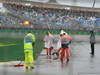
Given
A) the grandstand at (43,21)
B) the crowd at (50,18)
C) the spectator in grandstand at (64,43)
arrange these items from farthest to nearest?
1. the crowd at (50,18)
2. the grandstand at (43,21)
3. the spectator in grandstand at (64,43)

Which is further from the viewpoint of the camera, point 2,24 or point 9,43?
point 2,24

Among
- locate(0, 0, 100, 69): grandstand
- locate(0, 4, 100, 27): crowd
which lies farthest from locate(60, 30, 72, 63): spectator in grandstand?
locate(0, 4, 100, 27): crowd

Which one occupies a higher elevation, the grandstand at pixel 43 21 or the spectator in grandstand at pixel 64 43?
the spectator in grandstand at pixel 64 43

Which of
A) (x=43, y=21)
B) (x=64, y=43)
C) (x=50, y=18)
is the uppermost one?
(x=64, y=43)

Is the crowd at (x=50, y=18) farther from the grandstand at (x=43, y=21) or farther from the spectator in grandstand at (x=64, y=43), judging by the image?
the spectator in grandstand at (x=64, y=43)

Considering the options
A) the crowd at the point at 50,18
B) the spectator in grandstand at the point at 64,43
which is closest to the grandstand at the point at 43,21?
the crowd at the point at 50,18

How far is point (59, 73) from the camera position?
14.6 metres

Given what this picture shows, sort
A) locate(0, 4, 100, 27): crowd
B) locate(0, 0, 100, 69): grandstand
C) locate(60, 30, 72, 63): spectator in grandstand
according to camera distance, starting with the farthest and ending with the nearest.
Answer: locate(0, 4, 100, 27): crowd < locate(0, 0, 100, 69): grandstand < locate(60, 30, 72, 63): spectator in grandstand

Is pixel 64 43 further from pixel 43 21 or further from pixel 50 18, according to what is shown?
pixel 50 18

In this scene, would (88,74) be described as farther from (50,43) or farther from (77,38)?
(77,38)

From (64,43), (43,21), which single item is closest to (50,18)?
(43,21)

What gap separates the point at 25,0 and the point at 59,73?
3035 cm

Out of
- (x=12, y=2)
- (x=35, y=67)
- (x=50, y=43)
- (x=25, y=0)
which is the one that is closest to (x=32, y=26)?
(x=25, y=0)

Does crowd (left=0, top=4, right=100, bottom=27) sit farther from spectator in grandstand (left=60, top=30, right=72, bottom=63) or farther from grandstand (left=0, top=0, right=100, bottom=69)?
spectator in grandstand (left=60, top=30, right=72, bottom=63)
